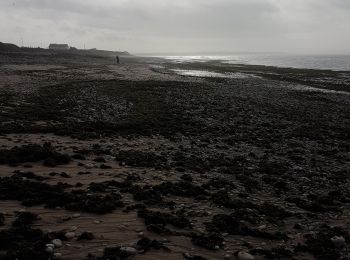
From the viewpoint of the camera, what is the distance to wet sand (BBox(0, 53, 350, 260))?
29.8 feet

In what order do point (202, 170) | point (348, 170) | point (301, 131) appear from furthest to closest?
1. point (301, 131)
2. point (348, 170)
3. point (202, 170)

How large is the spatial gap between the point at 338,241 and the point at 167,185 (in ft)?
18.8

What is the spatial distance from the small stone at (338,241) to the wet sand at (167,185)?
0.03m

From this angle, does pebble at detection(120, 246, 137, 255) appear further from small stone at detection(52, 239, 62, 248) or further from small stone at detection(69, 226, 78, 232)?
small stone at detection(69, 226, 78, 232)

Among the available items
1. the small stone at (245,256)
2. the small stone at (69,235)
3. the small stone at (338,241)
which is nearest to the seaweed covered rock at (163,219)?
the small stone at (245,256)

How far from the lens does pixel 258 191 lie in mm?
14117

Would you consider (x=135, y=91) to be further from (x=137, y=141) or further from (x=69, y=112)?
(x=137, y=141)

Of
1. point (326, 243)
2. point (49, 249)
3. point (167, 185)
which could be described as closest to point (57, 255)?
point (49, 249)

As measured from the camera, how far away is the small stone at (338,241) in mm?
9891

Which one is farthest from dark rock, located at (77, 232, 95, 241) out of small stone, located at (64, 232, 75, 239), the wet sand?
small stone, located at (64, 232, 75, 239)

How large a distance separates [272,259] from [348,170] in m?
10.6

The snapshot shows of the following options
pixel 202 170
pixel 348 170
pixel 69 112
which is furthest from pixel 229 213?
pixel 69 112

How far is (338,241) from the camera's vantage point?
999 centimetres

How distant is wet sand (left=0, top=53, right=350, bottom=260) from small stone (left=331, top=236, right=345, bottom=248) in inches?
1.1
